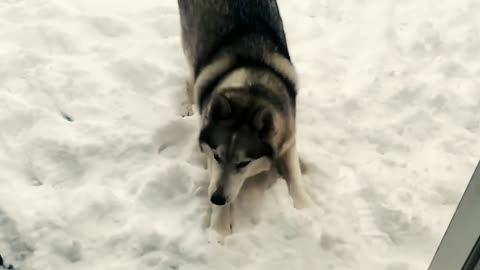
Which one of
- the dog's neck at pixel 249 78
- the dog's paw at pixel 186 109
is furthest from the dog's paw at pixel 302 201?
the dog's paw at pixel 186 109

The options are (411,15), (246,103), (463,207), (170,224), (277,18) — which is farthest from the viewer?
(411,15)

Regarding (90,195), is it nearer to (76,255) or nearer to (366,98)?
(76,255)

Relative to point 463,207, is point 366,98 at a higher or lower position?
lower

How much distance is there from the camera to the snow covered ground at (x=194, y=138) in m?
2.52

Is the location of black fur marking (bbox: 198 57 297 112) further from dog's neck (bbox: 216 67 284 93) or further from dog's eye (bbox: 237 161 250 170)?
dog's eye (bbox: 237 161 250 170)

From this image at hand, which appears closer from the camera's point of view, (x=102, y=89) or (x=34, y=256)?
(x=34, y=256)

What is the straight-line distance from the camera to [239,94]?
249cm

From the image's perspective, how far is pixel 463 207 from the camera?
1.75m

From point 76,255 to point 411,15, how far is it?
2.66 meters

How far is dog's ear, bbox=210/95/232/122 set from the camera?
236 cm

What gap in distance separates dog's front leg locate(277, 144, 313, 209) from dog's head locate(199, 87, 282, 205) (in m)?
0.22

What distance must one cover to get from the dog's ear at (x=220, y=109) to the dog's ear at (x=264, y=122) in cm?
12

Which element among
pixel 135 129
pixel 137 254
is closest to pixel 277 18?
pixel 135 129

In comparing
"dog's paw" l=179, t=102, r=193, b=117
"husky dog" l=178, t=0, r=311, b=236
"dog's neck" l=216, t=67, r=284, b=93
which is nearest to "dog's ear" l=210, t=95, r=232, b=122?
"husky dog" l=178, t=0, r=311, b=236
